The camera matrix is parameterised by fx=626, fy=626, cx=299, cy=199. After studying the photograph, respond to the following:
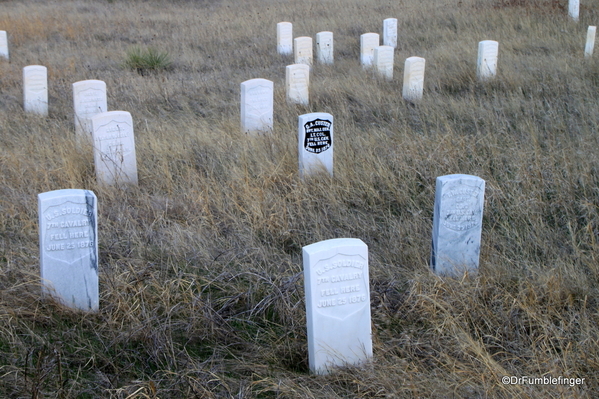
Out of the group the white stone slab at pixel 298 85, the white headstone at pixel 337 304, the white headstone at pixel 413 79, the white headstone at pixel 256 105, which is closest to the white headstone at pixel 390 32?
the white headstone at pixel 413 79

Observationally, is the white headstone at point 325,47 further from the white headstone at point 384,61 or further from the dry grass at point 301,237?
the white headstone at point 384,61

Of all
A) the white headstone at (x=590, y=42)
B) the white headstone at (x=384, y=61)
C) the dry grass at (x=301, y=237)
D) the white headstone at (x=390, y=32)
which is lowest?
the dry grass at (x=301, y=237)

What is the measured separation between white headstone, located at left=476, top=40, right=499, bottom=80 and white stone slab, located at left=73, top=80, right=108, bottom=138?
5.56m

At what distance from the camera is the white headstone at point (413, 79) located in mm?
8688

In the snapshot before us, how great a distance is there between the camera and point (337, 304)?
3164 mm

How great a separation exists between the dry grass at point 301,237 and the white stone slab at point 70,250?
0.12 m

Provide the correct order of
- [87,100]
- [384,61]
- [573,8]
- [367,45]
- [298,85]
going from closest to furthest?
[87,100], [298,85], [384,61], [367,45], [573,8]

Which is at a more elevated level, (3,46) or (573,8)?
(573,8)

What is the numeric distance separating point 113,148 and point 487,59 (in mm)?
6224

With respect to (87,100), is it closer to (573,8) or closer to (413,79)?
(413,79)

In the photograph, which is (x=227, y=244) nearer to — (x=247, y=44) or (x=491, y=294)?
(x=491, y=294)

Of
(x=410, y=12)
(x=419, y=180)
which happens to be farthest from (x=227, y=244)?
(x=410, y=12)

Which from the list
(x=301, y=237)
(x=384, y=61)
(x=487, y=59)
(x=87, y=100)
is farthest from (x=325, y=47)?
(x=301, y=237)

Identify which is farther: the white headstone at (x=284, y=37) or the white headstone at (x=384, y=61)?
the white headstone at (x=284, y=37)
